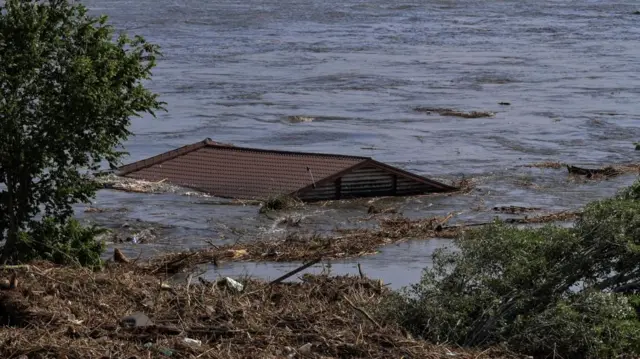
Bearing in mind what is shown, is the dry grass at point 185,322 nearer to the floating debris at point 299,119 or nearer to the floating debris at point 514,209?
the floating debris at point 514,209

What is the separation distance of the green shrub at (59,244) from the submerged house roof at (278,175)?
4655mm

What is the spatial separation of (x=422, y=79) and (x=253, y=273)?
18.8 metres

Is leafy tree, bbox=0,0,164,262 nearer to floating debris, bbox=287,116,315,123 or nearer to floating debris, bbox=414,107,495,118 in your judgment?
floating debris, bbox=287,116,315,123

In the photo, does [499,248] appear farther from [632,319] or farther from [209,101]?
[209,101]

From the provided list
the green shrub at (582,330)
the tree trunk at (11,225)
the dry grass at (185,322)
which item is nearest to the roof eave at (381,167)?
the tree trunk at (11,225)

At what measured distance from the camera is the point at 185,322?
821cm

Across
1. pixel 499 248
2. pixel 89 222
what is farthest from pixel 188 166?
pixel 499 248

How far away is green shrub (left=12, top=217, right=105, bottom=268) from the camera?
10539mm

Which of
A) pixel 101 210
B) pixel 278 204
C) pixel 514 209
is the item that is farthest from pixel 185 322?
pixel 514 209

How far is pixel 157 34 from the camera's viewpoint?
138ft

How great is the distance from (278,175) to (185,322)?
794cm

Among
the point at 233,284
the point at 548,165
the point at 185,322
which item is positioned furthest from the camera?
the point at 548,165

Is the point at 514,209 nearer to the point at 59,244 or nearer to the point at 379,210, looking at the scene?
the point at 379,210

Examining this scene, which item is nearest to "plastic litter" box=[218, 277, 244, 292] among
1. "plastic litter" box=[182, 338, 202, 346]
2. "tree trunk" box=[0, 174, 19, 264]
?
"plastic litter" box=[182, 338, 202, 346]
